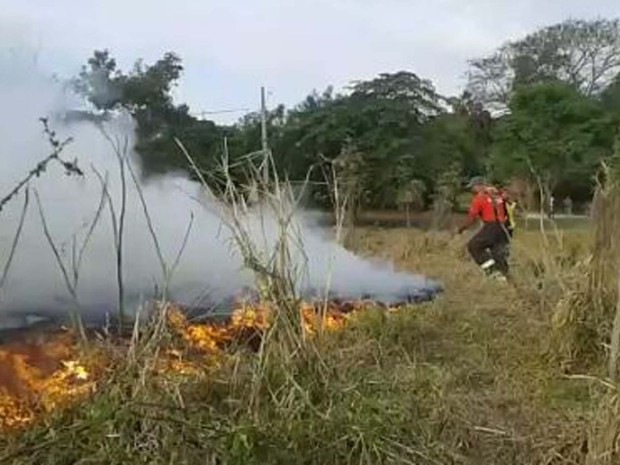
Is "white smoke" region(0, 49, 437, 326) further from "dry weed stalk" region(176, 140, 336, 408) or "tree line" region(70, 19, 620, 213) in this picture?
"tree line" region(70, 19, 620, 213)

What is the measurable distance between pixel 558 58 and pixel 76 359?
35.9 meters

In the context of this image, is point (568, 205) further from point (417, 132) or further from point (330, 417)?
point (330, 417)

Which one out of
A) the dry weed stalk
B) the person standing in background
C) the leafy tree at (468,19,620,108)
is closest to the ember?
the dry weed stalk

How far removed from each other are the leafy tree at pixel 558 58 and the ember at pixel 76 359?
3337 cm

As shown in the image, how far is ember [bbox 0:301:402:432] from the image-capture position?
4742mm

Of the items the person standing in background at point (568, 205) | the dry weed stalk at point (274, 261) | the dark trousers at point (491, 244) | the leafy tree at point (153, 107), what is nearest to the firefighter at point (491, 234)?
the dark trousers at point (491, 244)

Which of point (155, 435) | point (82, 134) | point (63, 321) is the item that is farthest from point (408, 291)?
point (155, 435)

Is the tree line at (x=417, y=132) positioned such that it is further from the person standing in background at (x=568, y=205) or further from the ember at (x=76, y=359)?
the ember at (x=76, y=359)

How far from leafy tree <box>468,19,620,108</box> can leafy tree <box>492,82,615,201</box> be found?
10553mm

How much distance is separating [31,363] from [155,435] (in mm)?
2091

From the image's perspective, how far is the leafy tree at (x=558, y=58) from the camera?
38.4 m

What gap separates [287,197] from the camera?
5.04 metres

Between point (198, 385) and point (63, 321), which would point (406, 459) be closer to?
point (198, 385)

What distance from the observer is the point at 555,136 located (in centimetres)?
2691
